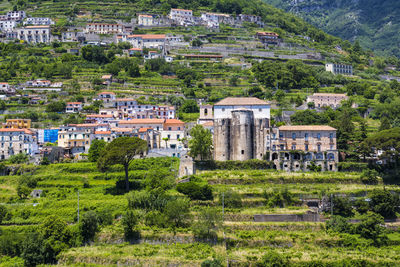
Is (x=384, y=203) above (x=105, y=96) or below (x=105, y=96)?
below

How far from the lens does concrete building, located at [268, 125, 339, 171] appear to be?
193 feet

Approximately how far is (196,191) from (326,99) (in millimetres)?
47446

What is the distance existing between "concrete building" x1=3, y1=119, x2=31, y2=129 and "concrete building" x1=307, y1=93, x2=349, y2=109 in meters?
51.0

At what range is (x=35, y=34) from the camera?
129000 millimetres

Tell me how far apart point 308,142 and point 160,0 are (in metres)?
108

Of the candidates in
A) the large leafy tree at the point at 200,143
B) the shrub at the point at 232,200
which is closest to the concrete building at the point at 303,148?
the large leafy tree at the point at 200,143

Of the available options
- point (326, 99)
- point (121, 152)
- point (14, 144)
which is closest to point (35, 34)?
point (14, 144)

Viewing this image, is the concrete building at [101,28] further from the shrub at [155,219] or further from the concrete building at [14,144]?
the shrub at [155,219]

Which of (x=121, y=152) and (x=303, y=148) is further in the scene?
(x=303, y=148)

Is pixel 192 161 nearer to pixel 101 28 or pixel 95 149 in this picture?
pixel 95 149

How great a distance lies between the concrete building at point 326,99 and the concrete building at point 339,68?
2550cm

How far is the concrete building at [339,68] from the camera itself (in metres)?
115

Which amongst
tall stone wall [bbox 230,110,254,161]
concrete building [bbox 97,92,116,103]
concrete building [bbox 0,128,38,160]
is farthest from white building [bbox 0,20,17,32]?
tall stone wall [bbox 230,110,254,161]

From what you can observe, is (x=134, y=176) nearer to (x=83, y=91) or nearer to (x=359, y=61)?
(x=83, y=91)
